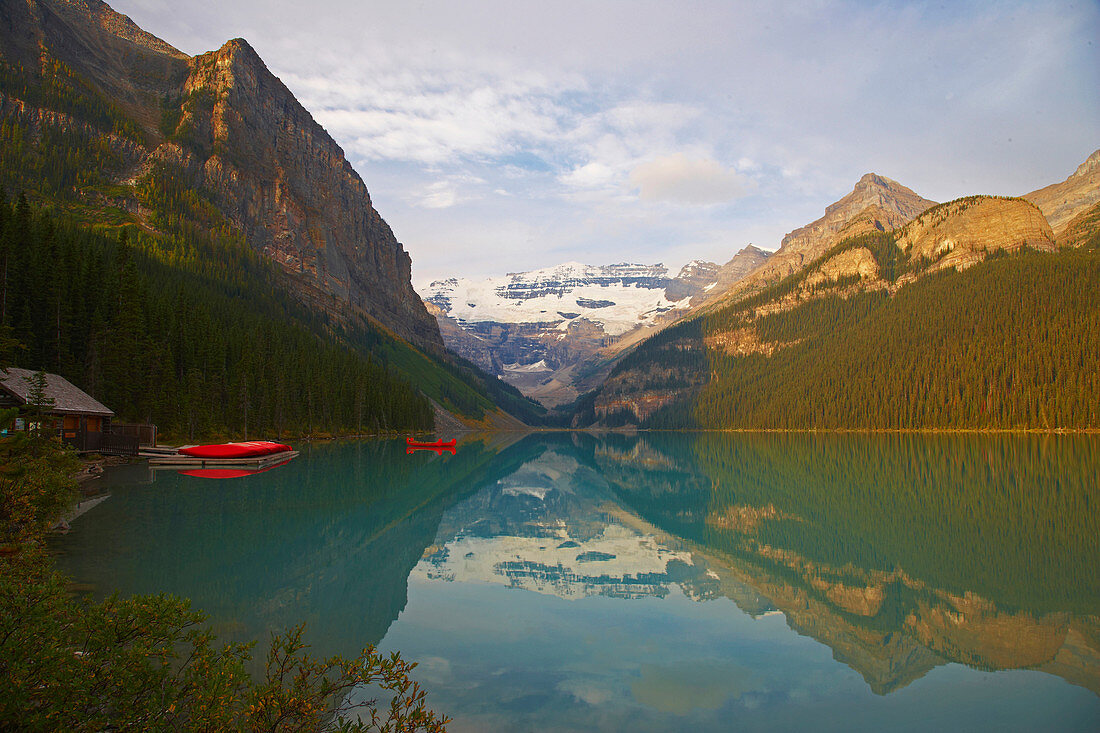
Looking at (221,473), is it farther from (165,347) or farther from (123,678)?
(123,678)

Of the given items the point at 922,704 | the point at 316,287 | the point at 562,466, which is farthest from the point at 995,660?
the point at 316,287

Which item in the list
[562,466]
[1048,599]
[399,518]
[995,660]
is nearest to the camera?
[995,660]

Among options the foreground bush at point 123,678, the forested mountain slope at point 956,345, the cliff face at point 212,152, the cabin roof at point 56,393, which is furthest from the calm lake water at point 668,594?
the cliff face at point 212,152

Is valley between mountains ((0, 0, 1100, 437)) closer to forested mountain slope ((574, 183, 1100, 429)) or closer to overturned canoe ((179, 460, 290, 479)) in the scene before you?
forested mountain slope ((574, 183, 1100, 429))

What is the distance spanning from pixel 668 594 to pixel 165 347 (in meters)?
59.6

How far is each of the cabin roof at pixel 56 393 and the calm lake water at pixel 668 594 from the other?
6703 mm

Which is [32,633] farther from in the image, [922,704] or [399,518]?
[399,518]

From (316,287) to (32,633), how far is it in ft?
622

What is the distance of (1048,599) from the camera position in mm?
15859

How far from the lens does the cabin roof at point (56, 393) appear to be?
109 feet

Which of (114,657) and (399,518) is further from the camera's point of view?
(399,518)

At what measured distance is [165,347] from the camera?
5947 cm

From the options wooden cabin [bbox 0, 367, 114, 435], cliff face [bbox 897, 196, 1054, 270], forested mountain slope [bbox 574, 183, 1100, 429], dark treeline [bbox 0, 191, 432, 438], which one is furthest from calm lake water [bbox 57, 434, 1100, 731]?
cliff face [bbox 897, 196, 1054, 270]

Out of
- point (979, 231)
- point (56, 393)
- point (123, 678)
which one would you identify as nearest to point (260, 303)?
point (56, 393)
